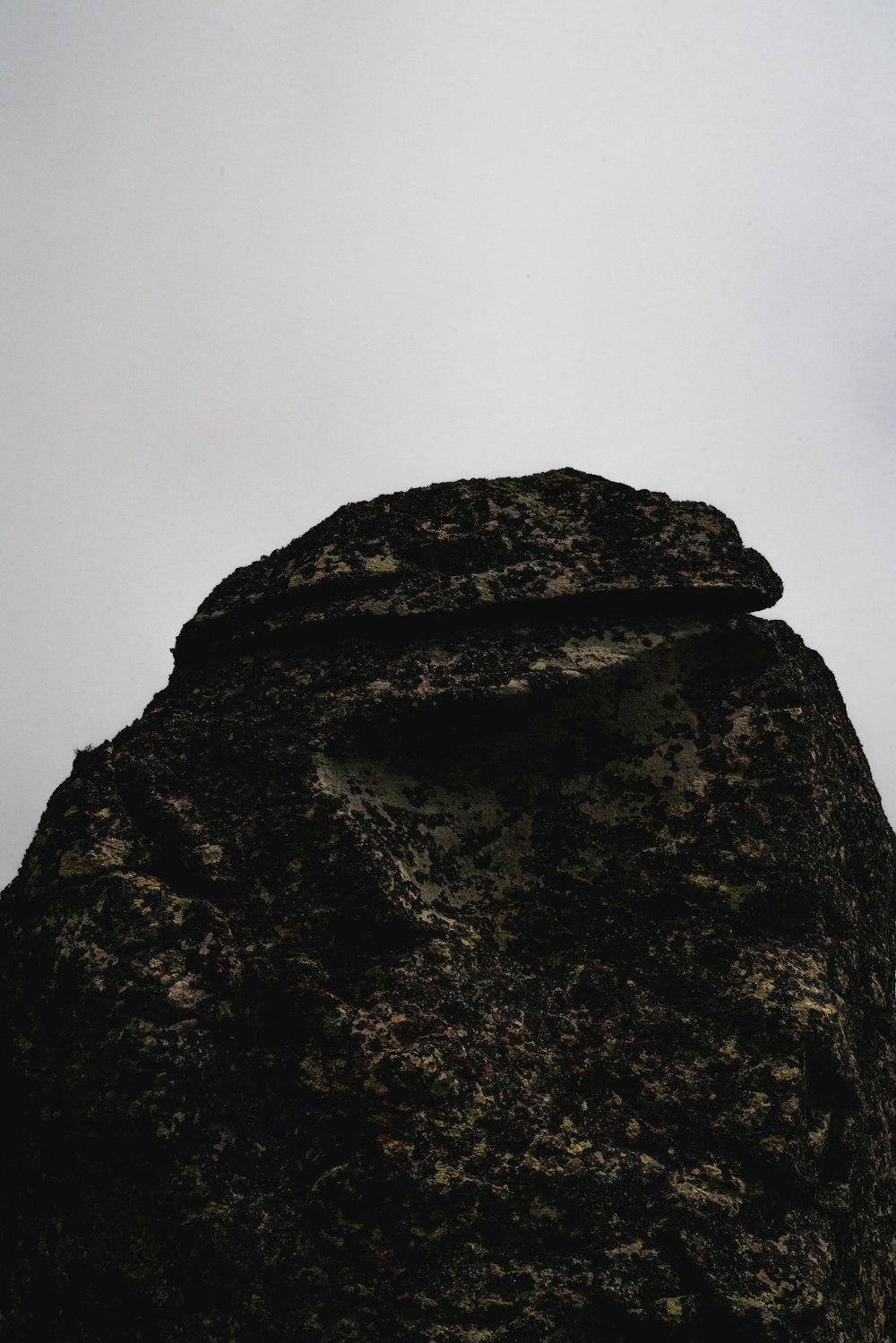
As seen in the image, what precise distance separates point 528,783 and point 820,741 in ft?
5.59

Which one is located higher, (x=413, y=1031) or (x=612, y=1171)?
(x=413, y=1031)

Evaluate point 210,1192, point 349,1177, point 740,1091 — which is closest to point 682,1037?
point 740,1091

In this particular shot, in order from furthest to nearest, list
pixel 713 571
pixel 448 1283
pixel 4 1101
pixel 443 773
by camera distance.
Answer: pixel 713 571, pixel 443 773, pixel 4 1101, pixel 448 1283

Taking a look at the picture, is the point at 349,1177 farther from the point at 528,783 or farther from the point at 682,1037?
the point at 528,783

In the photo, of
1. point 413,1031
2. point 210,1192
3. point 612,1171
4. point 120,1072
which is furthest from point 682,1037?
point 120,1072

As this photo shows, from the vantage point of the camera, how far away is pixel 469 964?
515 cm

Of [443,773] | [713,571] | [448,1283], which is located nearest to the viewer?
[448,1283]

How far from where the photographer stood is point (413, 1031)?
477 cm

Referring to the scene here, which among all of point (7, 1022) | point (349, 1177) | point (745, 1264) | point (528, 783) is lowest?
point (745, 1264)

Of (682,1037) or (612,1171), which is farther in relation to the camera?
(682,1037)

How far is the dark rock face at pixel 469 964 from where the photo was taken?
4.37 metres

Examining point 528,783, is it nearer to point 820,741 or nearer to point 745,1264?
point 820,741

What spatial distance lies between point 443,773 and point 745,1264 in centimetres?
269

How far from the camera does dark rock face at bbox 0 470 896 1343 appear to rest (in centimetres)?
437
